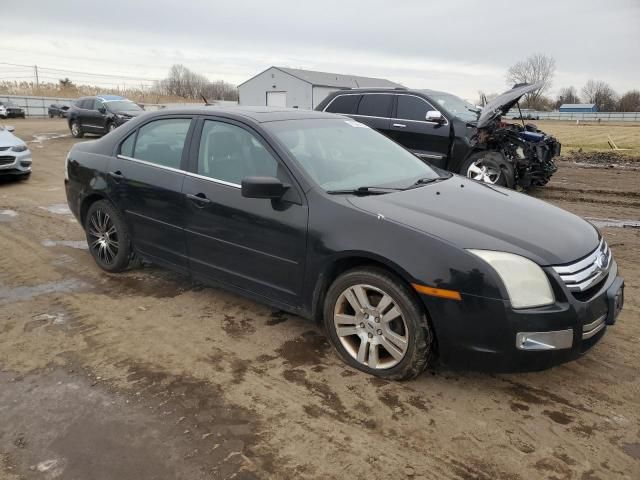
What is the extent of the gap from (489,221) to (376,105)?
7080 mm

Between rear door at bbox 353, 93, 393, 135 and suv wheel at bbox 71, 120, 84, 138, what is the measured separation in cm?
1417

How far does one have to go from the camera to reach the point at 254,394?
311cm

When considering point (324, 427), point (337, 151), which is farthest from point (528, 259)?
point (337, 151)

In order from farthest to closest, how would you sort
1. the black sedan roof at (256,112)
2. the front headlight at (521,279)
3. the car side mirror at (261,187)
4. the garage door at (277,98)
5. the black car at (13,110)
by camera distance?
1. the garage door at (277,98)
2. the black car at (13,110)
3. the black sedan roof at (256,112)
4. the car side mirror at (261,187)
5. the front headlight at (521,279)

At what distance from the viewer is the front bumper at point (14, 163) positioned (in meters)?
10.1

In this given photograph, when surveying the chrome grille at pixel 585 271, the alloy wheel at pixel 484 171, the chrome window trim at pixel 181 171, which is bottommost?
the alloy wheel at pixel 484 171

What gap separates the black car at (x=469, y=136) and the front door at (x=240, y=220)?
5241mm

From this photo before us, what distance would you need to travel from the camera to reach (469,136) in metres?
8.92

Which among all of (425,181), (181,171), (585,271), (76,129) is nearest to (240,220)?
(181,171)

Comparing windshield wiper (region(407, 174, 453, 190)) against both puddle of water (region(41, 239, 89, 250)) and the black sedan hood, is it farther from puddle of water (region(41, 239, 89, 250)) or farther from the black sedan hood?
puddle of water (region(41, 239, 89, 250))

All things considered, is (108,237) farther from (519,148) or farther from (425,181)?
(519,148)

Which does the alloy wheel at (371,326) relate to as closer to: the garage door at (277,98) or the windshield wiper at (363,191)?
the windshield wiper at (363,191)

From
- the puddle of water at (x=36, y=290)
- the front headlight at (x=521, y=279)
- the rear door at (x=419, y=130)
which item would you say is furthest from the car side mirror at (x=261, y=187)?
the rear door at (x=419, y=130)

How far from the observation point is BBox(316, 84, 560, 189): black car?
8.79 meters
